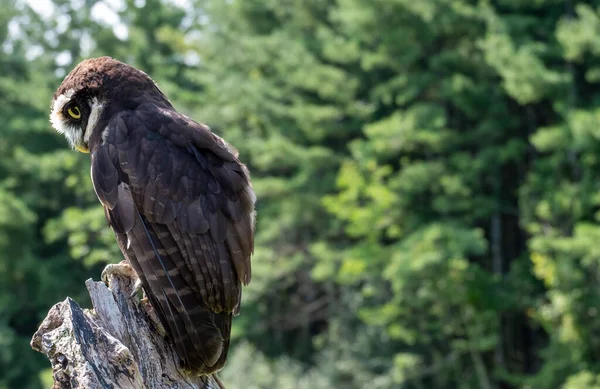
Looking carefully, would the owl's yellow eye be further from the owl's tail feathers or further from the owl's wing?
the owl's tail feathers

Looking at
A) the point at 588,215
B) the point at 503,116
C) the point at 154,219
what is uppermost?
the point at 154,219

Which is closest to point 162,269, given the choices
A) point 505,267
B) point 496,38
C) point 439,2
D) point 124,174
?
point 124,174

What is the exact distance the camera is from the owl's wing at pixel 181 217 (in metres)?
3.82

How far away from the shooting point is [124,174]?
4.04 meters

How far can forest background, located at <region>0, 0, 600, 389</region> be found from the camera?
13.6 metres

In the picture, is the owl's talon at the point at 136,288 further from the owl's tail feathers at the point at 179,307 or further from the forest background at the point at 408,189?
the forest background at the point at 408,189

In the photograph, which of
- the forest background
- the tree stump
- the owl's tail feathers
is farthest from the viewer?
the forest background

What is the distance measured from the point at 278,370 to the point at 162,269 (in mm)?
12582

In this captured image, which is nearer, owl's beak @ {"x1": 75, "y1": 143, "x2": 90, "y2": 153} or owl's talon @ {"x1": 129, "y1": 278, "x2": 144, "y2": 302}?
owl's talon @ {"x1": 129, "y1": 278, "x2": 144, "y2": 302}

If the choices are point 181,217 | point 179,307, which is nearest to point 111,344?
point 179,307

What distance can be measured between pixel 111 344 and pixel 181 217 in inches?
30.4

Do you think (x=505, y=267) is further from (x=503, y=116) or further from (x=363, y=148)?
(x=363, y=148)

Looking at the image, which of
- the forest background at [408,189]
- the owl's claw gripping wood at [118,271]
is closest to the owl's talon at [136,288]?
the owl's claw gripping wood at [118,271]

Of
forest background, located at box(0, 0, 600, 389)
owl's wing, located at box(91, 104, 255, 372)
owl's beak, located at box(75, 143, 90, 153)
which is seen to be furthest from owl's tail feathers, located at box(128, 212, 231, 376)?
forest background, located at box(0, 0, 600, 389)
